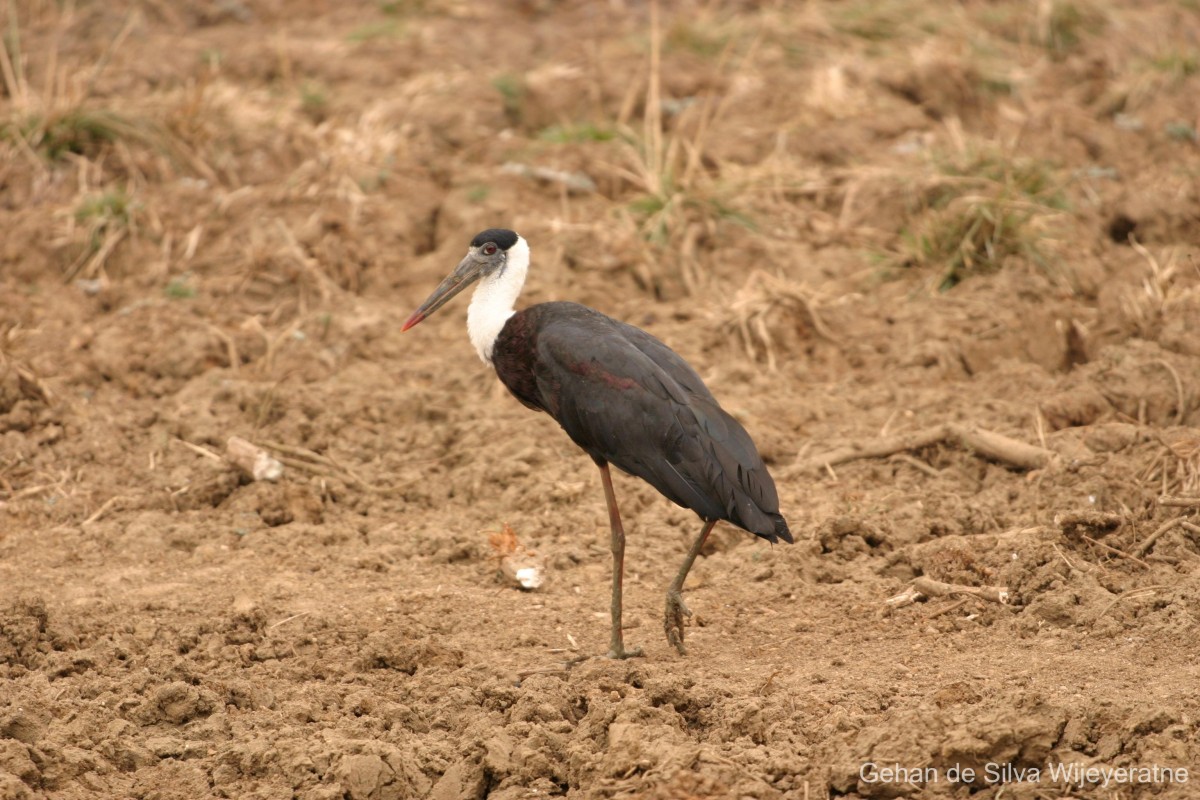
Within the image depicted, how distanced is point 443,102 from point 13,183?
281cm

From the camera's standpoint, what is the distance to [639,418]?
16.4 feet

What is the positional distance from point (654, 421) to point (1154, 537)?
6.55 feet

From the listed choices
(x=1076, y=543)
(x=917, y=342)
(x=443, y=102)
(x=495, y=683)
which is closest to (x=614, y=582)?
(x=495, y=683)

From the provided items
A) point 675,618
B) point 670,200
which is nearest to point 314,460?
point 675,618

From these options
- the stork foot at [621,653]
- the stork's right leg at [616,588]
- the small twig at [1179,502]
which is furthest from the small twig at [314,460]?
the small twig at [1179,502]

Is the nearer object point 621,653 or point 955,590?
point 621,653

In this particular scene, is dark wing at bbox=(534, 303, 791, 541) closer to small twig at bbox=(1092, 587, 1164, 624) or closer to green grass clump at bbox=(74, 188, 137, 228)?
small twig at bbox=(1092, 587, 1164, 624)

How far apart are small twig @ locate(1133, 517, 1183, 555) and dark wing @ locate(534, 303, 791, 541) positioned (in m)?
1.49

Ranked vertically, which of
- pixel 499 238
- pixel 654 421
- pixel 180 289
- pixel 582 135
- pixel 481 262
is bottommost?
pixel 180 289

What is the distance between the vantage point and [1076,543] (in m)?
5.38

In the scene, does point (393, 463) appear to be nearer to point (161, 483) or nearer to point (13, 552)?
point (161, 483)

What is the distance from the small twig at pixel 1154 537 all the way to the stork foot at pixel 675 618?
1.76 meters

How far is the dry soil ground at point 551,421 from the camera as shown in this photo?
4242 mm

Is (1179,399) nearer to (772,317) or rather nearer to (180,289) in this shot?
(772,317)
